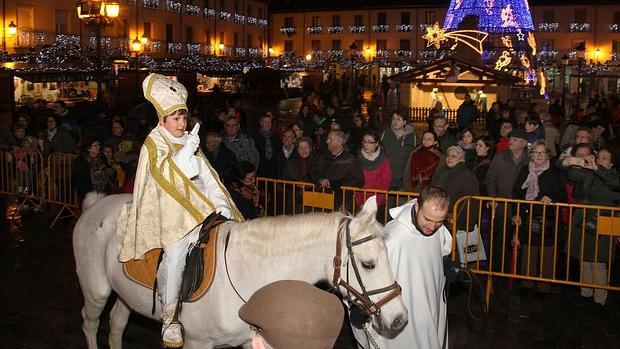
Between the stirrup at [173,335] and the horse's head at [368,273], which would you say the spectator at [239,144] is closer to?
the stirrup at [173,335]

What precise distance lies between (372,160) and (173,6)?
4547cm

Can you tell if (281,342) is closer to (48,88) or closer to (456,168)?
(456,168)

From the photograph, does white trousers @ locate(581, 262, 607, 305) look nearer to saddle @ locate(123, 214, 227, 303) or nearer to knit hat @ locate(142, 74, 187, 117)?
saddle @ locate(123, 214, 227, 303)

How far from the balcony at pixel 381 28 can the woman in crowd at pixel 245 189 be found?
221ft

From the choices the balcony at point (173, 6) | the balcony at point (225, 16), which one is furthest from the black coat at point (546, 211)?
the balcony at point (225, 16)

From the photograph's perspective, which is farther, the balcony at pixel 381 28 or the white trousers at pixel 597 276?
the balcony at pixel 381 28

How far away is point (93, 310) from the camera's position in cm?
595

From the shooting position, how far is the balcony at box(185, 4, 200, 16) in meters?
53.5

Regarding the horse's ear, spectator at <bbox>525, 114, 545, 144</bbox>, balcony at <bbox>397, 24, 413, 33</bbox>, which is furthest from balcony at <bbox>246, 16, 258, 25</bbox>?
the horse's ear

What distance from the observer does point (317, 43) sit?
75.6 m

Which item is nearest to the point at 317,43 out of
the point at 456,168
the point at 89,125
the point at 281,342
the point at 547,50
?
the point at 547,50

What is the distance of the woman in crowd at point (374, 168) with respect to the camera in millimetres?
8984

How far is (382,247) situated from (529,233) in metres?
4.68

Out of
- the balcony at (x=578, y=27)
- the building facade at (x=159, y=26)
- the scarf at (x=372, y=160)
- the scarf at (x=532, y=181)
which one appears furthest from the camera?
the balcony at (x=578, y=27)
